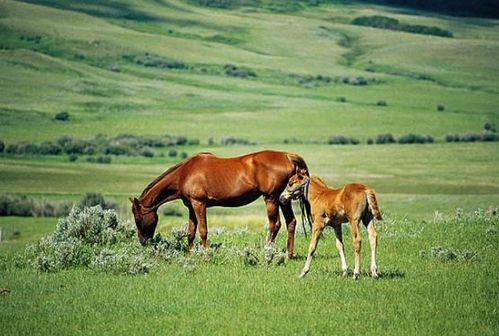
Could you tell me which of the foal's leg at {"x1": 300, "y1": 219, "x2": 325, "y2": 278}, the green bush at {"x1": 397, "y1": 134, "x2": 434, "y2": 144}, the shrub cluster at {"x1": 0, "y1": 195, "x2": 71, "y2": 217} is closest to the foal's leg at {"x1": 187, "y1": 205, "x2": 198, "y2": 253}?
the foal's leg at {"x1": 300, "y1": 219, "x2": 325, "y2": 278}

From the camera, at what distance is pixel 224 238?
23.0 metres

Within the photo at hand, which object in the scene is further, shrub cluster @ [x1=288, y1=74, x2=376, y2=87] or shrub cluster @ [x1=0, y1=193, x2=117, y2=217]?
shrub cluster @ [x1=288, y1=74, x2=376, y2=87]

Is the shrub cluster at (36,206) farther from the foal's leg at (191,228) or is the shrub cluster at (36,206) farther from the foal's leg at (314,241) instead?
the foal's leg at (314,241)

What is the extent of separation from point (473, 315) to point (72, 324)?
5592 mm

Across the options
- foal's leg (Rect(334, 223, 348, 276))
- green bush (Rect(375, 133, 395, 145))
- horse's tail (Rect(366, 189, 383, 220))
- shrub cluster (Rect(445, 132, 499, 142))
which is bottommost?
green bush (Rect(375, 133, 395, 145))

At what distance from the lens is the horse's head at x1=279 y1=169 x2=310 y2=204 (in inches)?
693

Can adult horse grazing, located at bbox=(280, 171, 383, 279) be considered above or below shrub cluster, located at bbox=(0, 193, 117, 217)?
above

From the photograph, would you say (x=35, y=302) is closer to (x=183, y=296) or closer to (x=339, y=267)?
(x=183, y=296)

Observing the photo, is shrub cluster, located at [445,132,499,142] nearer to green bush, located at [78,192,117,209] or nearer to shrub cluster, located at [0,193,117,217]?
green bush, located at [78,192,117,209]

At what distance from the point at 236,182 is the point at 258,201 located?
202 ft

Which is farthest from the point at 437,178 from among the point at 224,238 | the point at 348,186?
the point at 348,186

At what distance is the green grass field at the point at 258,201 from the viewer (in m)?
14.4

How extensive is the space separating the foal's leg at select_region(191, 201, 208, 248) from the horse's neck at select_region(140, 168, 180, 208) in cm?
69

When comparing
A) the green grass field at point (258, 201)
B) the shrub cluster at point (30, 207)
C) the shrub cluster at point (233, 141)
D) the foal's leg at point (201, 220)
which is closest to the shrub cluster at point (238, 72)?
the green grass field at point (258, 201)
